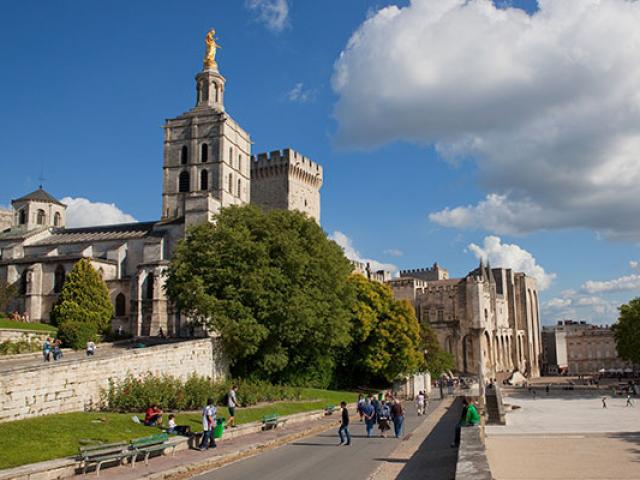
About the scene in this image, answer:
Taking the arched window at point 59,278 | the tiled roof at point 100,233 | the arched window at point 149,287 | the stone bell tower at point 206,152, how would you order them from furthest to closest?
the stone bell tower at point 206,152 < the tiled roof at point 100,233 < the arched window at point 59,278 < the arched window at point 149,287

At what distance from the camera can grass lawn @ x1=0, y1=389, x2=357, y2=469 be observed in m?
14.3

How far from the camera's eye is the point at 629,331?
168 ft

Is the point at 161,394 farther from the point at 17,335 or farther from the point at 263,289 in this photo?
the point at 17,335

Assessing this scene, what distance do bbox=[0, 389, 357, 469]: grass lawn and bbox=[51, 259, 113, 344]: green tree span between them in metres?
23.6

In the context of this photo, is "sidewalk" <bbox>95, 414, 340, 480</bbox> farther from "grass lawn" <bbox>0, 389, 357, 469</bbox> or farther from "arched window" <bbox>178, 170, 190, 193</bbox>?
"arched window" <bbox>178, 170, 190, 193</bbox>

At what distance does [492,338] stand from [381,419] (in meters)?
65.2

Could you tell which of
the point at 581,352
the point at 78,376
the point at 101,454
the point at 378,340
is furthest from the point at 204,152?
the point at 581,352

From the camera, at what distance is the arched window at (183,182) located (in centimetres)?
5747

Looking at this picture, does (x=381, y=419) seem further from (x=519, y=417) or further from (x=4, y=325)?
(x=4, y=325)

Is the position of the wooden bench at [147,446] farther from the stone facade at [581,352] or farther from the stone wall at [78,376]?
the stone facade at [581,352]

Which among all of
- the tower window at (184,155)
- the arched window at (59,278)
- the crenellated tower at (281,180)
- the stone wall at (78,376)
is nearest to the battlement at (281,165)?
the crenellated tower at (281,180)

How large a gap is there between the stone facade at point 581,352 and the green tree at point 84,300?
278ft

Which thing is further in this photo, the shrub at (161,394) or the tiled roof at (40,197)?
the tiled roof at (40,197)

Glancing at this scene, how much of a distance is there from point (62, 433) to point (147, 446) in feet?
8.40
